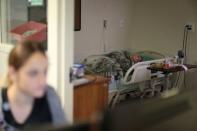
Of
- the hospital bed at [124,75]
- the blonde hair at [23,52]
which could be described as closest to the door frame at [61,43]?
the hospital bed at [124,75]

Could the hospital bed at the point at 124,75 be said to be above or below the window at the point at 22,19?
below

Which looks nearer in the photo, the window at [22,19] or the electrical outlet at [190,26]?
the window at [22,19]

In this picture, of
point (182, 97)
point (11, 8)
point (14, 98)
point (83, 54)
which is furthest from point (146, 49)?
point (182, 97)

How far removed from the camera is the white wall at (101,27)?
197 inches

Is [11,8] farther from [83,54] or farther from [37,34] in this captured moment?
[83,54]

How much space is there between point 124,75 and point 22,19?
1.56 meters

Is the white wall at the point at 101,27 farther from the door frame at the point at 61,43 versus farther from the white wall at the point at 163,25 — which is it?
the door frame at the point at 61,43

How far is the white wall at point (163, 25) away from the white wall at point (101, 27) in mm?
161

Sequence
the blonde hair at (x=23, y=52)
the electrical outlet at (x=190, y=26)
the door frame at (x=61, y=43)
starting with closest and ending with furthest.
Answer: the blonde hair at (x=23, y=52)
the door frame at (x=61, y=43)
the electrical outlet at (x=190, y=26)

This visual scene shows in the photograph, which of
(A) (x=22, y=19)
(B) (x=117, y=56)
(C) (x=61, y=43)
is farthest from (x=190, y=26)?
(C) (x=61, y=43)

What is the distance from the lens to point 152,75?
14.9 ft

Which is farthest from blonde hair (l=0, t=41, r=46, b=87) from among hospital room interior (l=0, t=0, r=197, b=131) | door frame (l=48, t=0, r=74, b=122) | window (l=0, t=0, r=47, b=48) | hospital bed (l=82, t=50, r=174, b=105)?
hospital bed (l=82, t=50, r=174, b=105)

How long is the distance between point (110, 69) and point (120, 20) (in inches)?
54.3

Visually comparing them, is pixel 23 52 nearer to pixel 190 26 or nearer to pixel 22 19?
pixel 22 19
